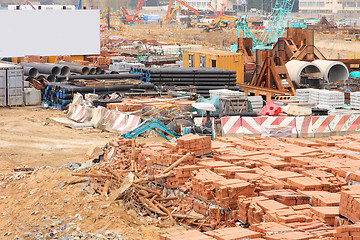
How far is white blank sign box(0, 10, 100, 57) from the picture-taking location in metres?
48.9

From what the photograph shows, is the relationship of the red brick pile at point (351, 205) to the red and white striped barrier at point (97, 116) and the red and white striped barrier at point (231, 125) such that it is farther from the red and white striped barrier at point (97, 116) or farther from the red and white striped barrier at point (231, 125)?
the red and white striped barrier at point (97, 116)

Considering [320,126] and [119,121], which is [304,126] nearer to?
[320,126]

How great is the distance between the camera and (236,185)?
503 inches

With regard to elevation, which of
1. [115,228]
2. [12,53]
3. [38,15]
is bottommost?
[115,228]

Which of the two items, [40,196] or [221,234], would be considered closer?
[221,234]

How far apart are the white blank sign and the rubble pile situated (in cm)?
3473

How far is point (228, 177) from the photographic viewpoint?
14.0 metres

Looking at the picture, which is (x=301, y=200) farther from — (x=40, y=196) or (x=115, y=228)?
(x=40, y=196)

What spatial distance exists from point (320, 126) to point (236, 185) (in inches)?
427

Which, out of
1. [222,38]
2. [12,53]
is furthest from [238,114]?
[222,38]

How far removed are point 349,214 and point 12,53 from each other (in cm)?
4175

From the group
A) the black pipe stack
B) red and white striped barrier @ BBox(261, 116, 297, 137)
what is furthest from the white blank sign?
red and white striped barrier @ BBox(261, 116, 297, 137)

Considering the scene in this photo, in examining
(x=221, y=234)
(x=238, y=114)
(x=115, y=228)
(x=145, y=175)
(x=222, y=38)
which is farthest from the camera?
(x=222, y=38)

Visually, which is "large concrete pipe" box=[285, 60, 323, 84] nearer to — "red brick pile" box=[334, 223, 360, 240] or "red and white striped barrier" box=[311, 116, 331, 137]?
"red and white striped barrier" box=[311, 116, 331, 137]
